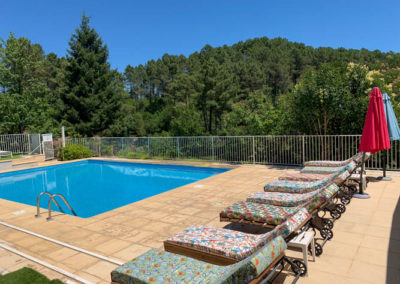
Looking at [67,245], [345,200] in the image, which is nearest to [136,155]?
[67,245]

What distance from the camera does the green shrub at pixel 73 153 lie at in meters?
14.8

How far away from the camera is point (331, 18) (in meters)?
18.9

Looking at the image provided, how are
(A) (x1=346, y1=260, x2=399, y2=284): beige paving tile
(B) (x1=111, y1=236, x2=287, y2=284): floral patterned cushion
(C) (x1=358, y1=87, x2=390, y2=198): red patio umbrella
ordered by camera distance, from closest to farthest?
(B) (x1=111, y1=236, x2=287, y2=284): floral patterned cushion
(A) (x1=346, y1=260, x2=399, y2=284): beige paving tile
(C) (x1=358, y1=87, x2=390, y2=198): red patio umbrella

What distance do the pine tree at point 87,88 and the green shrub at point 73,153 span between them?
327 inches

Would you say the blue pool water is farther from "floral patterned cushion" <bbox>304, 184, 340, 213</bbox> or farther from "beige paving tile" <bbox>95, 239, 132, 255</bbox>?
"floral patterned cushion" <bbox>304, 184, 340, 213</bbox>

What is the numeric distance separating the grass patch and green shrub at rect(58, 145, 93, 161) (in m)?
12.4


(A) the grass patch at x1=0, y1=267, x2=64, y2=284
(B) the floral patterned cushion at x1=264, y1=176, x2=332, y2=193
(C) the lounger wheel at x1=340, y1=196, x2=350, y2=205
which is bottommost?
(A) the grass patch at x1=0, y1=267, x2=64, y2=284

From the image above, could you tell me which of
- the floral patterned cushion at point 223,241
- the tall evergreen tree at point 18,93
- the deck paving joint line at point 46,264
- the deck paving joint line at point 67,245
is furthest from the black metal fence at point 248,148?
the tall evergreen tree at point 18,93

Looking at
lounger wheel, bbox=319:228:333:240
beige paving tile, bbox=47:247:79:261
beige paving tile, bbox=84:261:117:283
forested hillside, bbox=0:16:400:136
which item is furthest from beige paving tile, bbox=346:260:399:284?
forested hillside, bbox=0:16:400:136

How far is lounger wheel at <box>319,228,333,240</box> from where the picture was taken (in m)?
3.69

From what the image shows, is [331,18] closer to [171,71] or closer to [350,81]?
[350,81]

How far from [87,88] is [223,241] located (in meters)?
22.6

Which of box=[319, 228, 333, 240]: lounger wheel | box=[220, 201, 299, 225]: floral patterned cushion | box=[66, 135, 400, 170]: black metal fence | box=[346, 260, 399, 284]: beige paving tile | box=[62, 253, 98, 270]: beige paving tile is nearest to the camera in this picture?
box=[346, 260, 399, 284]: beige paving tile

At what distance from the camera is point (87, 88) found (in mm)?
22875
